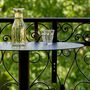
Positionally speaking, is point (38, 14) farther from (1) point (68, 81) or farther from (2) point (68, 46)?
(2) point (68, 46)

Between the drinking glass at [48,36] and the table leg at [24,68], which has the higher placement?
the drinking glass at [48,36]

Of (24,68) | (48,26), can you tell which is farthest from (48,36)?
(48,26)

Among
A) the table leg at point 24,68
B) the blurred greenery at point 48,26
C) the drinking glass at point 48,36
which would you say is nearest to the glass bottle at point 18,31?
the drinking glass at point 48,36

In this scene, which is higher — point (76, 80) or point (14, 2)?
point (14, 2)

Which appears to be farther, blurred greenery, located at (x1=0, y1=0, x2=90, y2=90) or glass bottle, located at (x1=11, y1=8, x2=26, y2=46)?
blurred greenery, located at (x1=0, y1=0, x2=90, y2=90)

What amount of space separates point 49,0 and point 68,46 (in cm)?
414

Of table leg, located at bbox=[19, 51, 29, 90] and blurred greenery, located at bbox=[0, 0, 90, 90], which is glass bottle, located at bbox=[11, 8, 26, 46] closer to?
Result: table leg, located at bbox=[19, 51, 29, 90]

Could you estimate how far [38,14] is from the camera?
6.82 metres

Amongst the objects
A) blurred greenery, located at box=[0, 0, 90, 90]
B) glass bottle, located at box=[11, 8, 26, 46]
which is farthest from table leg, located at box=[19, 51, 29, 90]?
blurred greenery, located at box=[0, 0, 90, 90]

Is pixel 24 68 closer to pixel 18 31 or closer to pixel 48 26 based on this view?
pixel 18 31

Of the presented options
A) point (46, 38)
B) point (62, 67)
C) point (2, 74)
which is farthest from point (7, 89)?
point (46, 38)

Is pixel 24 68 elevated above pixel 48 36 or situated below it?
below

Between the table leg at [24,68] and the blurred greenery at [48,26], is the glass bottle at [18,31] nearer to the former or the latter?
the table leg at [24,68]

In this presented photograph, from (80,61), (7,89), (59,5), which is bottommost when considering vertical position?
(7,89)
